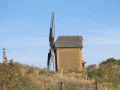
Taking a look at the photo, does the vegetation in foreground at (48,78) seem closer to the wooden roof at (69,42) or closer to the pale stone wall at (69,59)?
the pale stone wall at (69,59)

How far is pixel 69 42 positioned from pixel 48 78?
Result: 1106 inches

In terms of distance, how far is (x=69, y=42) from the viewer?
220ft

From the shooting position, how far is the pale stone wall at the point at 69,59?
6538 centimetres

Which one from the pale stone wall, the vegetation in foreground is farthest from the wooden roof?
the vegetation in foreground

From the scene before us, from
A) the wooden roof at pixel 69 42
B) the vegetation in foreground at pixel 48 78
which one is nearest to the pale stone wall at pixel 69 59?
Result: the wooden roof at pixel 69 42

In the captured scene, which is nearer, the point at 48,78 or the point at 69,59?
the point at 48,78

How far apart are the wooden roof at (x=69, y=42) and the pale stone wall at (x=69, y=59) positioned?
81 centimetres

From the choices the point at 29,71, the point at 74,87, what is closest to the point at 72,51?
the point at 29,71

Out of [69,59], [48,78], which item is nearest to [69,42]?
[69,59]

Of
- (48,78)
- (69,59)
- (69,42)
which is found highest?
(69,42)

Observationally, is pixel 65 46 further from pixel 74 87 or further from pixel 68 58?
pixel 74 87

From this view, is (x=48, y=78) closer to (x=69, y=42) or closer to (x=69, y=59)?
(x=69, y=59)

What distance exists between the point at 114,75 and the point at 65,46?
17.3 meters

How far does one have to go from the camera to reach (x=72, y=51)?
217ft
